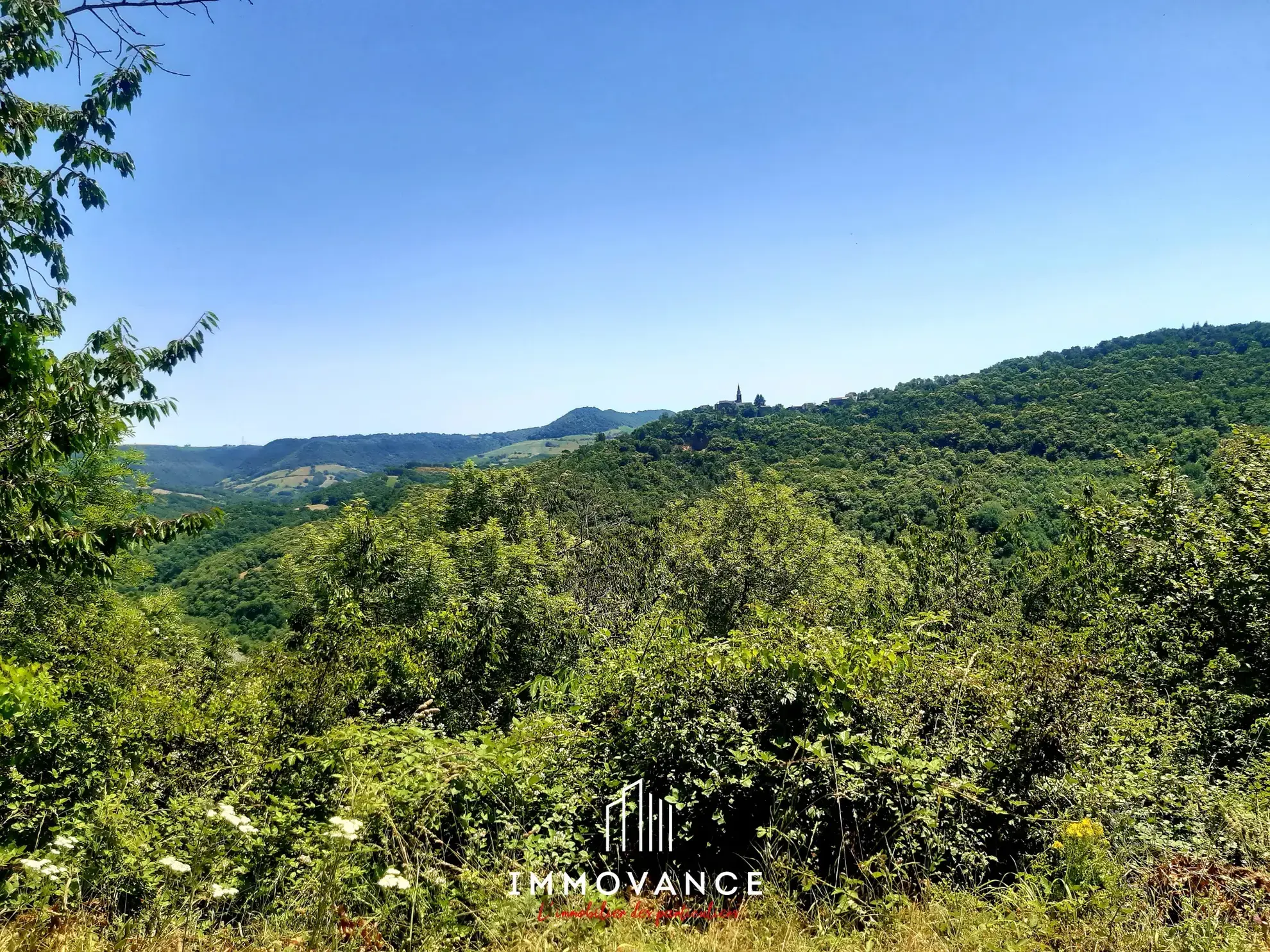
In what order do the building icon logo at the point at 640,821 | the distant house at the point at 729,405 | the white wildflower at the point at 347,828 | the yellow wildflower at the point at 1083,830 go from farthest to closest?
the distant house at the point at 729,405, the building icon logo at the point at 640,821, the yellow wildflower at the point at 1083,830, the white wildflower at the point at 347,828

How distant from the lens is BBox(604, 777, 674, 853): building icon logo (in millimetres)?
3723

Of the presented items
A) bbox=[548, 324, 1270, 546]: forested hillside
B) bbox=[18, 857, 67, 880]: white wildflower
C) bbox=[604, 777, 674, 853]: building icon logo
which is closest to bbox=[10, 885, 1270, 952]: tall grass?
bbox=[18, 857, 67, 880]: white wildflower

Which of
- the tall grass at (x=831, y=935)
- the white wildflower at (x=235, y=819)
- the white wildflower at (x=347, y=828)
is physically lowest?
the tall grass at (x=831, y=935)

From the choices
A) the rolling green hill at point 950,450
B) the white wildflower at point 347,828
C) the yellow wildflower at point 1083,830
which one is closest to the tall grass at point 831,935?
the yellow wildflower at point 1083,830

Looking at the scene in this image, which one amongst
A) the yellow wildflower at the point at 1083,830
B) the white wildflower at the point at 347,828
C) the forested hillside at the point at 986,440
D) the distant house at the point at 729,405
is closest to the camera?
the white wildflower at the point at 347,828

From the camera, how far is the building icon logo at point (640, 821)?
372 cm

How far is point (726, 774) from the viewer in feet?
12.6

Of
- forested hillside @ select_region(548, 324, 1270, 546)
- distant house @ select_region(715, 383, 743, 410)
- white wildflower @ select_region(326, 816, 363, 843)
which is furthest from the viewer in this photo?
distant house @ select_region(715, 383, 743, 410)

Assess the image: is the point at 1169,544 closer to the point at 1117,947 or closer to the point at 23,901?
the point at 1117,947

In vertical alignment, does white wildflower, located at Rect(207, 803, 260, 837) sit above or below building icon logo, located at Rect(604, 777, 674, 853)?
above

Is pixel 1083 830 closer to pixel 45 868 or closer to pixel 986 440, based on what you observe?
pixel 45 868

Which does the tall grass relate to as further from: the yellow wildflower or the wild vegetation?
the yellow wildflower

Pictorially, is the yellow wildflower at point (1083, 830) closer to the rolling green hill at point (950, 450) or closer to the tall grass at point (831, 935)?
the tall grass at point (831, 935)

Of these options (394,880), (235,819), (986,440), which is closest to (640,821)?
(394,880)
